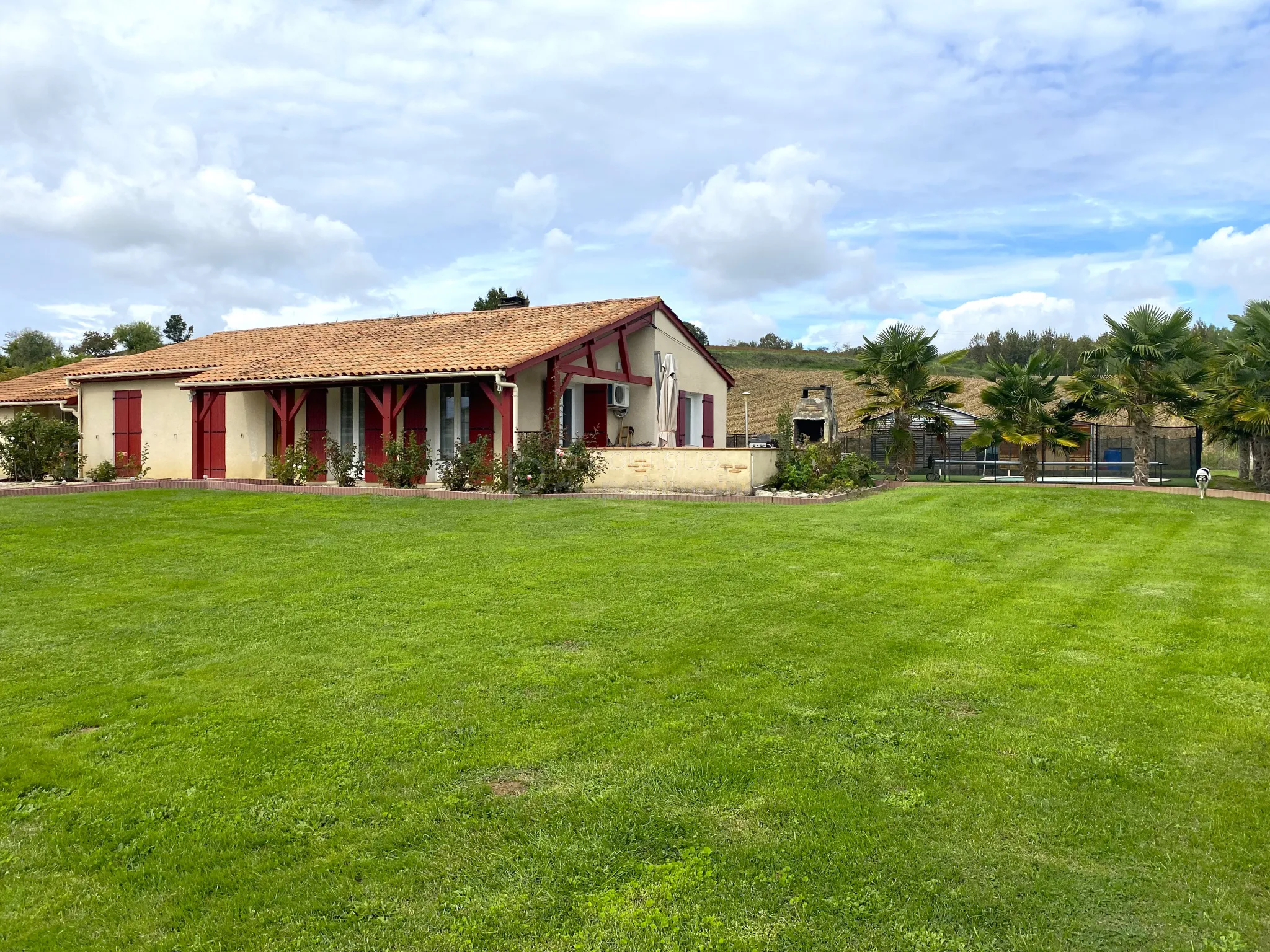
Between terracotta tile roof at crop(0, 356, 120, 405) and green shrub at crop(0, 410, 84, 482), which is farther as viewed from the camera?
terracotta tile roof at crop(0, 356, 120, 405)

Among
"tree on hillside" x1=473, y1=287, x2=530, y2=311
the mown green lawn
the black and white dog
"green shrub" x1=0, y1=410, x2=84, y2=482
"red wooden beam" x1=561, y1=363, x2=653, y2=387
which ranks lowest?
the mown green lawn

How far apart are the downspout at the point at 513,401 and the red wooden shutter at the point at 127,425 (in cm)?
1126

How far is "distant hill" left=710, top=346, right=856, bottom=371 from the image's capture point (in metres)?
68.2

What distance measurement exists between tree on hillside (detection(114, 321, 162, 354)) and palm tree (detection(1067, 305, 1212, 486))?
59.4m

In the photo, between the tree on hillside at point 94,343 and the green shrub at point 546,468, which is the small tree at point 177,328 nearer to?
the tree on hillside at point 94,343

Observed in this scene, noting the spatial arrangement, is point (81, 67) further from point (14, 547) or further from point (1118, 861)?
point (1118, 861)

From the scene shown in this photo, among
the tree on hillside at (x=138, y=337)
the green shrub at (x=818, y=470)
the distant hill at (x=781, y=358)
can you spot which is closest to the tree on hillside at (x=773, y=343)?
the distant hill at (x=781, y=358)

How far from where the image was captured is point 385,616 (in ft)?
21.0

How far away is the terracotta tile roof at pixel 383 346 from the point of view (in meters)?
18.3

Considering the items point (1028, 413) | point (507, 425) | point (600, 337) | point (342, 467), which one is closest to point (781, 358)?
point (1028, 413)

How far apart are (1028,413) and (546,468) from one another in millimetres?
13249

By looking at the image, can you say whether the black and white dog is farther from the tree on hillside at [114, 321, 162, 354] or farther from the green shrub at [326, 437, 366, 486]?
the tree on hillside at [114, 321, 162, 354]

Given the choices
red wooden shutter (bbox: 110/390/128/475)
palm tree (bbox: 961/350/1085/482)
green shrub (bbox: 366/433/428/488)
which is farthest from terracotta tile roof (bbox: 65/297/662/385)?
palm tree (bbox: 961/350/1085/482)

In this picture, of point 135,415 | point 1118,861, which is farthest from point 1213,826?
point 135,415
